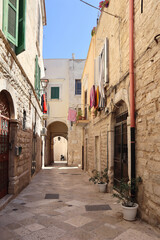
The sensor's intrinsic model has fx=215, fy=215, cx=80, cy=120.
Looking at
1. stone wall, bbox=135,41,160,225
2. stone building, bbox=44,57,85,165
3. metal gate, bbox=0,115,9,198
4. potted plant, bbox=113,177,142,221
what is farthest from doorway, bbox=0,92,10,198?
stone building, bbox=44,57,85,165

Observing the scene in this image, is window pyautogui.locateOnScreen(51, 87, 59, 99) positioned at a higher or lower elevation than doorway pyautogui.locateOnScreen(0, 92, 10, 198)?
higher

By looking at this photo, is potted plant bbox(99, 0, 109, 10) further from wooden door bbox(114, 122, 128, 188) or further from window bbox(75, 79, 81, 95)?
window bbox(75, 79, 81, 95)

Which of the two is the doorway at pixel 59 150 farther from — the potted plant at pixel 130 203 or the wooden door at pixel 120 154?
the potted plant at pixel 130 203

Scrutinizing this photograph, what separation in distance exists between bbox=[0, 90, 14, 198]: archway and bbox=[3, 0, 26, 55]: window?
1301 mm

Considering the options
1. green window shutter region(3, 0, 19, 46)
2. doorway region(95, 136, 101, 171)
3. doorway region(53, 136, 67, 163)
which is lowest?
doorway region(53, 136, 67, 163)

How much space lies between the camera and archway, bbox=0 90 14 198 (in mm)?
5199

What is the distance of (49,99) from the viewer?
1975 centimetres

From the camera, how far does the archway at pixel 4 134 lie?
17.1 ft

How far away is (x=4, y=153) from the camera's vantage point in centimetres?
543

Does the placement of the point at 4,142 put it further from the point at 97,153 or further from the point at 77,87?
the point at 77,87

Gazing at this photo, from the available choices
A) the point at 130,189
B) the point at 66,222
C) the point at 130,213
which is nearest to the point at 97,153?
the point at 130,189

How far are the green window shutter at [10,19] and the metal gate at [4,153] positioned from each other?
188 centimetres

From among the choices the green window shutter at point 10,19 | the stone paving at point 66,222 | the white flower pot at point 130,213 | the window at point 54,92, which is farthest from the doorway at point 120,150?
the window at point 54,92

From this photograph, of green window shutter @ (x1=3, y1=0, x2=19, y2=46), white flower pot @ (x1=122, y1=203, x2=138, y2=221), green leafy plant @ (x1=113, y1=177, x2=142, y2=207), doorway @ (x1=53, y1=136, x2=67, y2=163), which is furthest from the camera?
doorway @ (x1=53, y1=136, x2=67, y2=163)
